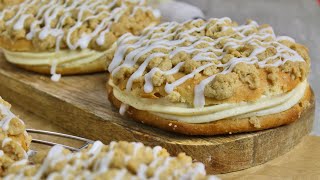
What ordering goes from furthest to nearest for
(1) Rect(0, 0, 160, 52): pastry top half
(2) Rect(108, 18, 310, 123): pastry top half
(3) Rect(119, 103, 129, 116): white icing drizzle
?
1. (1) Rect(0, 0, 160, 52): pastry top half
2. (3) Rect(119, 103, 129, 116): white icing drizzle
3. (2) Rect(108, 18, 310, 123): pastry top half

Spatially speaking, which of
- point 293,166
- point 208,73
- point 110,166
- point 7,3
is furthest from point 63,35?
point 110,166

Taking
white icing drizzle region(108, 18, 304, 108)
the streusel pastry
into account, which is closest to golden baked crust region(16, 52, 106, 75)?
white icing drizzle region(108, 18, 304, 108)

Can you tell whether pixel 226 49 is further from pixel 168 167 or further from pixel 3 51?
pixel 3 51

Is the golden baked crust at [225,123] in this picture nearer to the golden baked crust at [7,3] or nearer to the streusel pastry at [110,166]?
the streusel pastry at [110,166]

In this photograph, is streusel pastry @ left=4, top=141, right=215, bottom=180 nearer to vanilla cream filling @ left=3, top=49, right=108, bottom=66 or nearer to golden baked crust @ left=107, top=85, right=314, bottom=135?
golden baked crust @ left=107, top=85, right=314, bottom=135

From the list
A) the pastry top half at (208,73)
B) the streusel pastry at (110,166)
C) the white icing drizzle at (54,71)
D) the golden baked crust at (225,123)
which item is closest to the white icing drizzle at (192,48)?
the pastry top half at (208,73)

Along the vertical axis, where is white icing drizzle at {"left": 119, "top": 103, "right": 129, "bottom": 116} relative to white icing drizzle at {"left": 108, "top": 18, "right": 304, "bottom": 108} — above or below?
below
